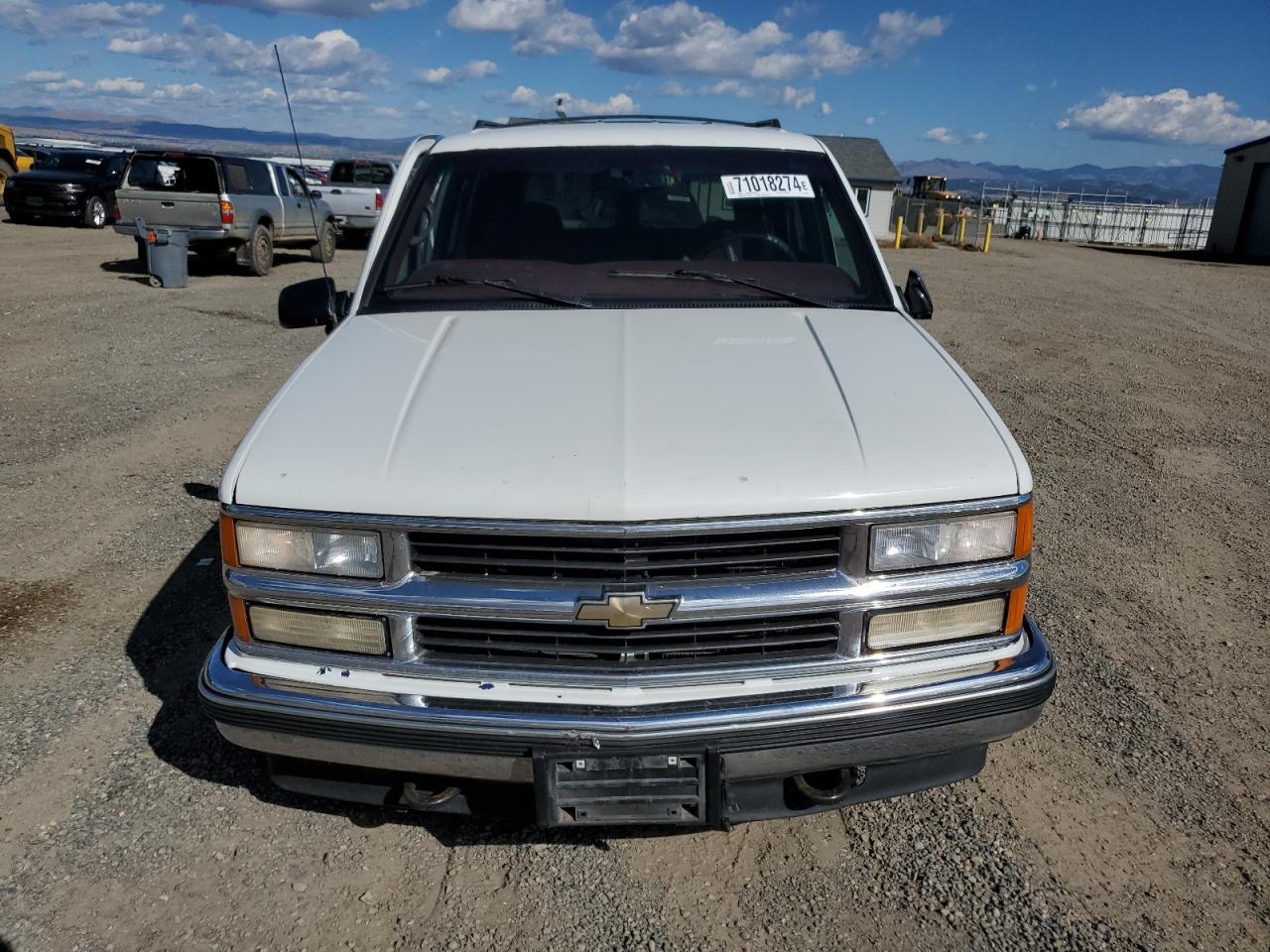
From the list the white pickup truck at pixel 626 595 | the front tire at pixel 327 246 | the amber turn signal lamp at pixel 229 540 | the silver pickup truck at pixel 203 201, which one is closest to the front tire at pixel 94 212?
the front tire at pixel 327 246

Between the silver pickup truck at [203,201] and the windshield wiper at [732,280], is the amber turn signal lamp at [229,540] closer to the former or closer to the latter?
the windshield wiper at [732,280]

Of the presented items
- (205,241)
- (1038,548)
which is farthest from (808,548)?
(205,241)

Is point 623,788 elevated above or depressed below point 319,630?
below

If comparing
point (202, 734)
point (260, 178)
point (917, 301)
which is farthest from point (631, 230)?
point (260, 178)

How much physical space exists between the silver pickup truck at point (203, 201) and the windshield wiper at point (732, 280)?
11.6 metres

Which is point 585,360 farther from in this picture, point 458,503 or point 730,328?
point 458,503

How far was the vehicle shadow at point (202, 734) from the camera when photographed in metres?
2.89

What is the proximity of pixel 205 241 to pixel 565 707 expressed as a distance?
14.8 meters

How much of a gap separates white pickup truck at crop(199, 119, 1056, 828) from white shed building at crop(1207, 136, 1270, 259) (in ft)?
110

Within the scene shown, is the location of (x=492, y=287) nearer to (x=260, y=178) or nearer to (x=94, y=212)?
(x=260, y=178)

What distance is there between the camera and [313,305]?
358cm

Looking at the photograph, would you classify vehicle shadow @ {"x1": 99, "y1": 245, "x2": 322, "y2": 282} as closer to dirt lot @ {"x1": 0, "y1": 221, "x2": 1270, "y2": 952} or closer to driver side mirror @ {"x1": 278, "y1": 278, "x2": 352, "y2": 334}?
dirt lot @ {"x1": 0, "y1": 221, "x2": 1270, "y2": 952}

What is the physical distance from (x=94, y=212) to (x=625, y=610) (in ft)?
81.4

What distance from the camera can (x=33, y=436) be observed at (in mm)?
6930
